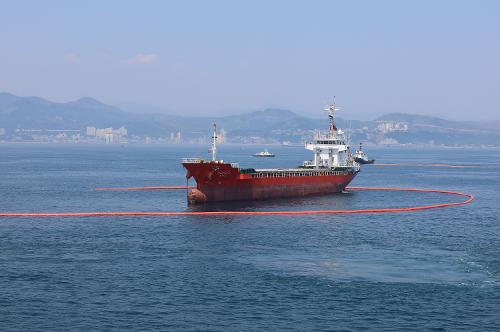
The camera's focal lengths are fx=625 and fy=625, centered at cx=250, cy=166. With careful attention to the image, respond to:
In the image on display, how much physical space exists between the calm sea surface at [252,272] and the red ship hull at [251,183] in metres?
4.05

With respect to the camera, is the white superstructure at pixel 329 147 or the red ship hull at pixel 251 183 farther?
the white superstructure at pixel 329 147

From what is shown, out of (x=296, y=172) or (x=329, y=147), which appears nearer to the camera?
(x=296, y=172)

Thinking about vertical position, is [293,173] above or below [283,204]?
above

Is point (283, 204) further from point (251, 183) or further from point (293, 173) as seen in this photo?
point (293, 173)

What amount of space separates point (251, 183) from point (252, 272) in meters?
47.0

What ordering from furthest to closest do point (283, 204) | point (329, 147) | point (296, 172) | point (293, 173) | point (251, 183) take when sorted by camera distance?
1. point (329, 147)
2. point (296, 172)
3. point (293, 173)
4. point (283, 204)
5. point (251, 183)

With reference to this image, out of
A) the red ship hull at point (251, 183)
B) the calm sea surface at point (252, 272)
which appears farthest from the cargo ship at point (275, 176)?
the calm sea surface at point (252, 272)

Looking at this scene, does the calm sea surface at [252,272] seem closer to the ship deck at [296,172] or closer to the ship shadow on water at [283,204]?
the ship shadow on water at [283,204]

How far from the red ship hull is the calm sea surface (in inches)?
160

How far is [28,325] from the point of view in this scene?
40.5 metres

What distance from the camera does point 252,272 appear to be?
177 ft

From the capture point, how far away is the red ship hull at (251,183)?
94.9 metres

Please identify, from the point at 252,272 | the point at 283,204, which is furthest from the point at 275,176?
the point at 252,272

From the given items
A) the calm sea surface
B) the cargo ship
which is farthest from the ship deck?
the calm sea surface
